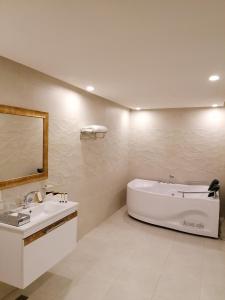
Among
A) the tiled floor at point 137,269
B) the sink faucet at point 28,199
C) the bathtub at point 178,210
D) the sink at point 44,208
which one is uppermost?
the sink faucet at point 28,199

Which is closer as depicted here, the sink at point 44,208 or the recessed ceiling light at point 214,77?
the sink at point 44,208

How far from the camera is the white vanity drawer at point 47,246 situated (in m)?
1.98

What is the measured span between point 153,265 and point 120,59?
2.61m

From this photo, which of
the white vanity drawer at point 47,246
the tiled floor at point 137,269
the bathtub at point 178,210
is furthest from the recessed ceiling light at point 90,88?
the tiled floor at point 137,269

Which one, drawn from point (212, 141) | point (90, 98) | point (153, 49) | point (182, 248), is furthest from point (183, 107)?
point (153, 49)

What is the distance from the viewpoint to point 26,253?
196 cm

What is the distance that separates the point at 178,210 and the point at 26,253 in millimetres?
2935

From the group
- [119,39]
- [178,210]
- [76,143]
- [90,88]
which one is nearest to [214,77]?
[119,39]

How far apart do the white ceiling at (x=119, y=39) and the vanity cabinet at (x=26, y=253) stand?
1637mm

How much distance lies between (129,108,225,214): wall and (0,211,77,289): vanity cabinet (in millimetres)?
3514

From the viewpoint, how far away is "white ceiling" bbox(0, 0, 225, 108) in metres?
1.39

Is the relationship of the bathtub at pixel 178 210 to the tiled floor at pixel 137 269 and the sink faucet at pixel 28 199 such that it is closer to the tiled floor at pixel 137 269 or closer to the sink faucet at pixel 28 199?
the tiled floor at pixel 137 269

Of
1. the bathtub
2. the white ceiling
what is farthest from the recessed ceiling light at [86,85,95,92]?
the bathtub

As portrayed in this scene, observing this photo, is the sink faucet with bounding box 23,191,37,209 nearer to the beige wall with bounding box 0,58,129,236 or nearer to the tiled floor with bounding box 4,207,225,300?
the beige wall with bounding box 0,58,129,236
